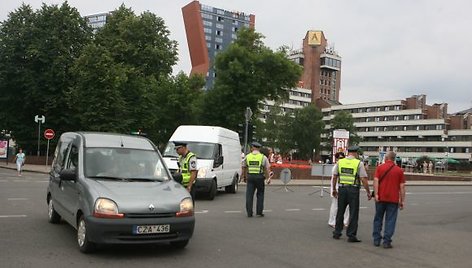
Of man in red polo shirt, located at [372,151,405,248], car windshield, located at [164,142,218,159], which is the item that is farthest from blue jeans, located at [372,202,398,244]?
car windshield, located at [164,142,218,159]

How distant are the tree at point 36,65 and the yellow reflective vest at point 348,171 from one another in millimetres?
34307

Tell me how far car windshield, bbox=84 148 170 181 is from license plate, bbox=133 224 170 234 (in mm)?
1173

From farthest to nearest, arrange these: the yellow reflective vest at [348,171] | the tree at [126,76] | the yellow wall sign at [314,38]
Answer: the yellow wall sign at [314,38] < the tree at [126,76] < the yellow reflective vest at [348,171]

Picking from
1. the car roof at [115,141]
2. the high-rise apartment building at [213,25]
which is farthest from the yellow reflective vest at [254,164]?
the high-rise apartment building at [213,25]

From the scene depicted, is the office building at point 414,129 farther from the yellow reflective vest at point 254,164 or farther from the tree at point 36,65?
the yellow reflective vest at point 254,164

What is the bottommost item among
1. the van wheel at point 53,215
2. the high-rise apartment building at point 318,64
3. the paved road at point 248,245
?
the paved road at point 248,245

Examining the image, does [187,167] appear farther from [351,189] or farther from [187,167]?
[351,189]

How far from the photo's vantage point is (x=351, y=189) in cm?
1043

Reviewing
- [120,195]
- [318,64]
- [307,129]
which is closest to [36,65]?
[120,195]

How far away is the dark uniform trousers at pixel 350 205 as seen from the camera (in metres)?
10.3

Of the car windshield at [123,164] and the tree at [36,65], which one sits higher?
the tree at [36,65]

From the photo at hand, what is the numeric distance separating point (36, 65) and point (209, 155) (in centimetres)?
3003

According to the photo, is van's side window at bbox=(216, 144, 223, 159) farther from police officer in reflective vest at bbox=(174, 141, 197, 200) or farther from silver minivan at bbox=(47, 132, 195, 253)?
silver minivan at bbox=(47, 132, 195, 253)

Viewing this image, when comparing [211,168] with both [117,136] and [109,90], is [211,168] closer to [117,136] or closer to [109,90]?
[117,136]
